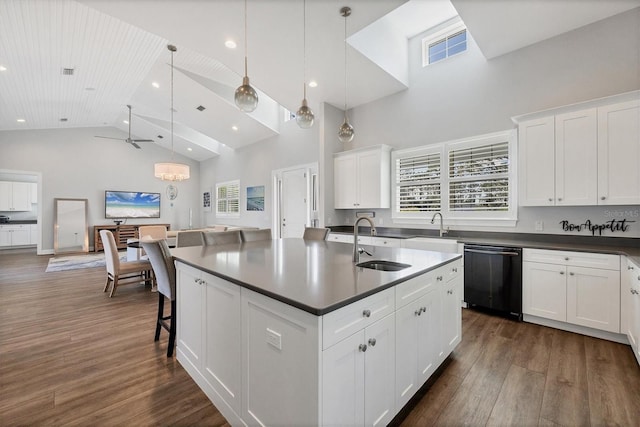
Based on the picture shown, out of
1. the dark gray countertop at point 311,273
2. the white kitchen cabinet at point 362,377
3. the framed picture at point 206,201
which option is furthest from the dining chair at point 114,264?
the framed picture at point 206,201

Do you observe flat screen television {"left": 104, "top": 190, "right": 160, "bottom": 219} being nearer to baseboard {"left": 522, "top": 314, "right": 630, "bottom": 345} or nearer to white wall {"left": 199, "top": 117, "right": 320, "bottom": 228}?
white wall {"left": 199, "top": 117, "right": 320, "bottom": 228}

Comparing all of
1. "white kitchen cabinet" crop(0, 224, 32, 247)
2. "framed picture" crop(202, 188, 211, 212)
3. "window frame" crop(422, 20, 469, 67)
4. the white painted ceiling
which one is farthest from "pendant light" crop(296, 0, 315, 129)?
"white kitchen cabinet" crop(0, 224, 32, 247)

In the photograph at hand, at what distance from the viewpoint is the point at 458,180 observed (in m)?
4.09

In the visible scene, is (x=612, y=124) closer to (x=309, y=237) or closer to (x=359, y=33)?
(x=359, y=33)

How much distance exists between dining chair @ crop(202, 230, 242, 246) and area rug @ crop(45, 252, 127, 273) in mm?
5150

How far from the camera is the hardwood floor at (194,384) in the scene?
1.68 m

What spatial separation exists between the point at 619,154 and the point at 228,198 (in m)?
8.69

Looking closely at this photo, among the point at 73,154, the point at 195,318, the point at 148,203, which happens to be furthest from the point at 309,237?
the point at 73,154

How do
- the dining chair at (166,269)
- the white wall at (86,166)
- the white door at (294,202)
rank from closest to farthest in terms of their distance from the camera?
the dining chair at (166,269), the white door at (294,202), the white wall at (86,166)

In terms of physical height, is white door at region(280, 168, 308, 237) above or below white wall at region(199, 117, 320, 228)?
below

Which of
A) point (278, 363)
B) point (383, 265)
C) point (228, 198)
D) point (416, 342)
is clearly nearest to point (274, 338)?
point (278, 363)

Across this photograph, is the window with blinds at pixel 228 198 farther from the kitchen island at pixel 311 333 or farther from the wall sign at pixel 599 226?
the wall sign at pixel 599 226

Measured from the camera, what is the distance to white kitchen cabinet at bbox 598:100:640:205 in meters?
2.63

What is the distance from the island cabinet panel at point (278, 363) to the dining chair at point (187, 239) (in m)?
2.37
